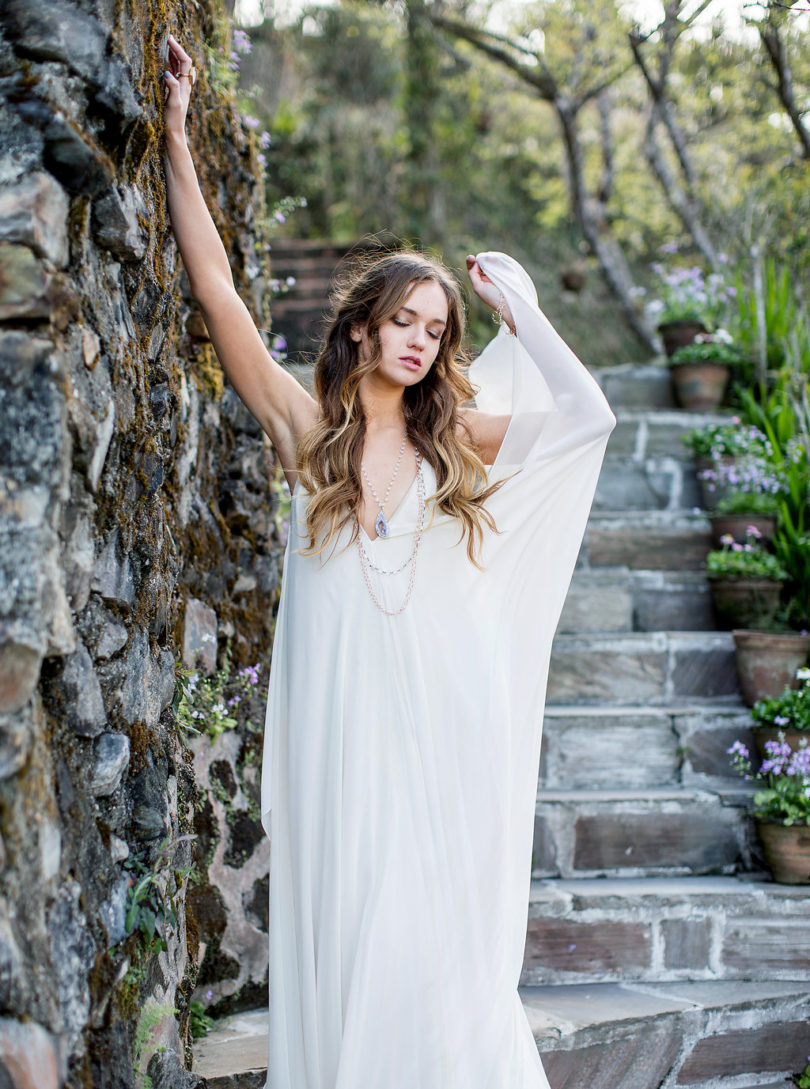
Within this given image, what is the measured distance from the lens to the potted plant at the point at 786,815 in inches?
129

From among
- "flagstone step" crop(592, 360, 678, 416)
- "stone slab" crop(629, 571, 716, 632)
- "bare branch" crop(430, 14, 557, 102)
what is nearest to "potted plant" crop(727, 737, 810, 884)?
"stone slab" crop(629, 571, 716, 632)

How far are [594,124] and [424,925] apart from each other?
39.8 feet

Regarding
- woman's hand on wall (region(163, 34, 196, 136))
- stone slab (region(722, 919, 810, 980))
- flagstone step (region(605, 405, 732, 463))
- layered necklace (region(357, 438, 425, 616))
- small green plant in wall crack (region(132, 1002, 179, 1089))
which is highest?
woman's hand on wall (region(163, 34, 196, 136))

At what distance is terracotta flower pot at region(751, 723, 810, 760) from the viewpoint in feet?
11.4

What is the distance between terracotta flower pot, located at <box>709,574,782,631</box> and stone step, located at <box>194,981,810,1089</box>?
1.61 meters

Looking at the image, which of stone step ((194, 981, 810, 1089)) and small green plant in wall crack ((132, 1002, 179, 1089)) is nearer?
small green plant in wall crack ((132, 1002, 179, 1089))

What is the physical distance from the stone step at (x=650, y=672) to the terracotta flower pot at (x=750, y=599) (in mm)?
180

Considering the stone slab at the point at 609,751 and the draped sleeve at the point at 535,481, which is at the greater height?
the draped sleeve at the point at 535,481

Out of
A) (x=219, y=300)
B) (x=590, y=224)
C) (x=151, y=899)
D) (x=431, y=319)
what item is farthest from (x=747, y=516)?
(x=590, y=224)

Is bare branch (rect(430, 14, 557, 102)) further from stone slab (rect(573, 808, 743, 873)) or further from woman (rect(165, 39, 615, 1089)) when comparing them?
stone slab (rect(573, 808, 743, 873))

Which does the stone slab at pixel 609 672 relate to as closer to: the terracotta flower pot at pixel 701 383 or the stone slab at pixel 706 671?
the stone slab at pixel 706 671

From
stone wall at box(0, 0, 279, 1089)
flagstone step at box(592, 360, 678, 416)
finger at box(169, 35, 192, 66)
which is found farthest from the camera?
flagstone step at box(592, 360, 678, 416)

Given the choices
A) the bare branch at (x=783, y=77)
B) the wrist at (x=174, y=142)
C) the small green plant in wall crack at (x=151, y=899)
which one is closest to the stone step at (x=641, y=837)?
the small green plant in wall crack at (x=151, y=899)

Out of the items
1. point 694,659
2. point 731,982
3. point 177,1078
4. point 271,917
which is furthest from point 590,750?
point 177,1078
